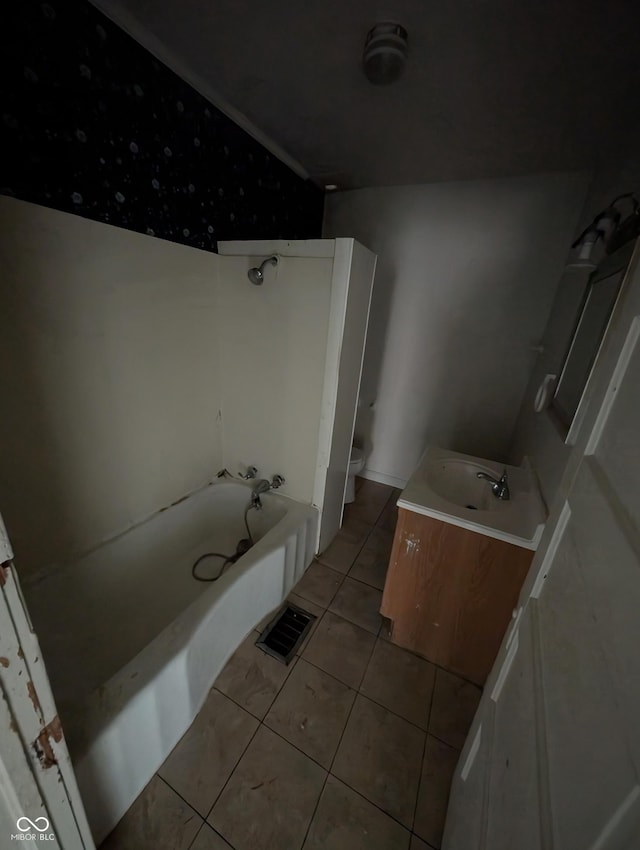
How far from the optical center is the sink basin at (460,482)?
1490 mm

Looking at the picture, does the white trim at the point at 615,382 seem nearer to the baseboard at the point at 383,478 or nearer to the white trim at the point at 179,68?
the white trim at the point at 179,68

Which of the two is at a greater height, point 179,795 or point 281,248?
point 281,248

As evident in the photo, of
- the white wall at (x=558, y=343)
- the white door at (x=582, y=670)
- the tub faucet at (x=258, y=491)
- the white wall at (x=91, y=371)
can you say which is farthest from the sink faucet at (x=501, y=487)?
the white wall at (x=91, y=371)

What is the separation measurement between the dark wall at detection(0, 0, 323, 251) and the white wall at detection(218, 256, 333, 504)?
342 millimetres

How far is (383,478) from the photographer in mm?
2779

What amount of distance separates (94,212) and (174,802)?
1981 mm

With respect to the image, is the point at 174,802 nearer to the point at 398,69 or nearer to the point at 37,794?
the point at 37,794

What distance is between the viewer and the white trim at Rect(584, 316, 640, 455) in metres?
0.51

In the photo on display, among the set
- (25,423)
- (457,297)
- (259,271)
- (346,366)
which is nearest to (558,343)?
(457,297)

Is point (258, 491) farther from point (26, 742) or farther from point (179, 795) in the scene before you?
point (26, 742)

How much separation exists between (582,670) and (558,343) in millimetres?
1612

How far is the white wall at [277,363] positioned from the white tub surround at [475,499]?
0.61 m

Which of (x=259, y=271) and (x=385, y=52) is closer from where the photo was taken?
(x=385, y=52)

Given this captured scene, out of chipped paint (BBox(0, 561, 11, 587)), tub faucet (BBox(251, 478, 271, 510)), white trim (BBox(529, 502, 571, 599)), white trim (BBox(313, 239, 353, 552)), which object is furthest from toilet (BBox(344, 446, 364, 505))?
chipped paint (BBox(0, 561, 11, 587))
